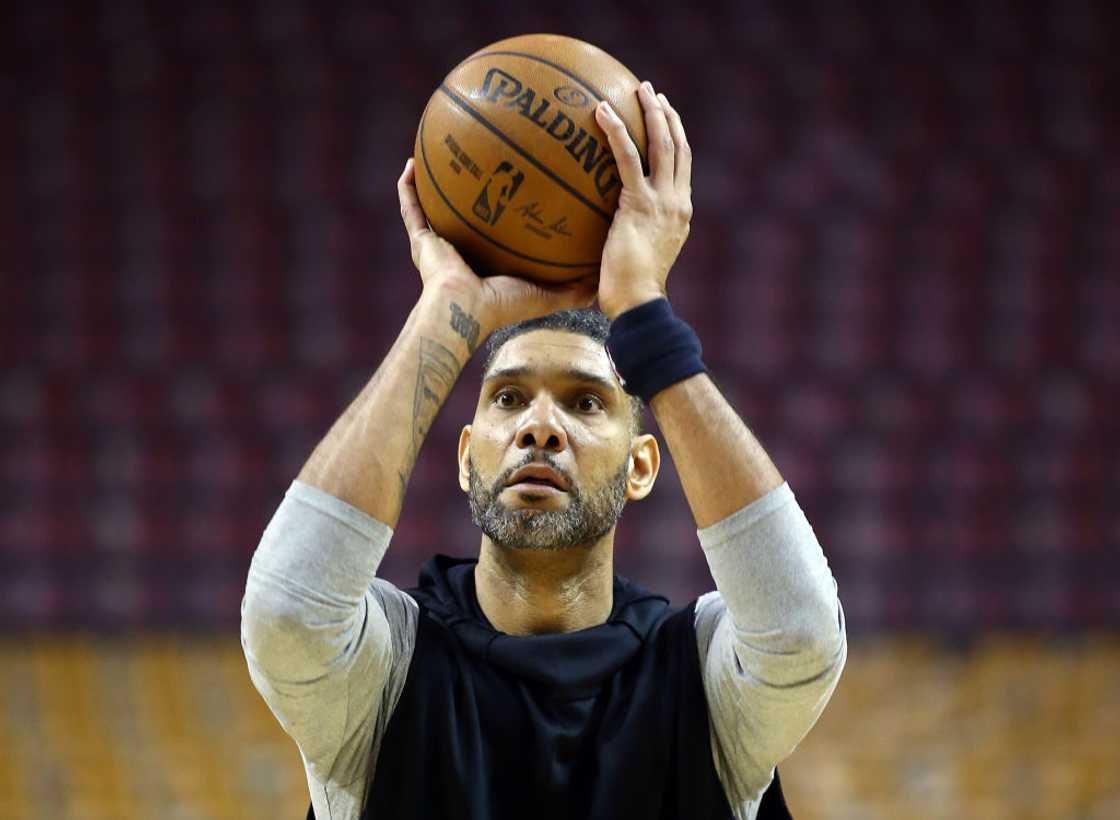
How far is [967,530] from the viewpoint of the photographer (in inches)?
182

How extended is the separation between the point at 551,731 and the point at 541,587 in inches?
6.7

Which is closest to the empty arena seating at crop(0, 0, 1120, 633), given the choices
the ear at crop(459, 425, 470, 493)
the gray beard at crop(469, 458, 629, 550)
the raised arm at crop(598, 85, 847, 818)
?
the ear at crop(459, 425, 470, 493)

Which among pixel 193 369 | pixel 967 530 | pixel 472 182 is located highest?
pixel 472 182

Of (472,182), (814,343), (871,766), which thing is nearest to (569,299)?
(472,182)

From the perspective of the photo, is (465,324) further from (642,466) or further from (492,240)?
(642,466)

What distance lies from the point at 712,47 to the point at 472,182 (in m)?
3.66

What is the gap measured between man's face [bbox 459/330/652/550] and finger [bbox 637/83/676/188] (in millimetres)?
231

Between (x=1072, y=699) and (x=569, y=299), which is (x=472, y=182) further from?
(x=1072, y=699)

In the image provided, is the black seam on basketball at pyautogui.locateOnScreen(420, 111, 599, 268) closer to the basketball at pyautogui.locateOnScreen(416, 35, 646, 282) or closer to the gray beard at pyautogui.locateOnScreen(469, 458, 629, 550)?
the basketball at pyautogui.locateOnScreen(416, 35, 646, 282)

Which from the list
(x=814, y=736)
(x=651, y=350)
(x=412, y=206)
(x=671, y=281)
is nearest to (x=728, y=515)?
(x=651, y=350)

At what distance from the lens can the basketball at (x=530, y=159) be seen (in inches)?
53.9

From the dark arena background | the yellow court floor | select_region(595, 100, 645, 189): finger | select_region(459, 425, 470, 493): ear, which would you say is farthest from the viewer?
the dark arena background

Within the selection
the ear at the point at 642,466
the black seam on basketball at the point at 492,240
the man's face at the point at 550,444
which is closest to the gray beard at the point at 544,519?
the man's face at the point at 550,444

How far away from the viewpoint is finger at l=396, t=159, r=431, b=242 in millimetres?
1468
